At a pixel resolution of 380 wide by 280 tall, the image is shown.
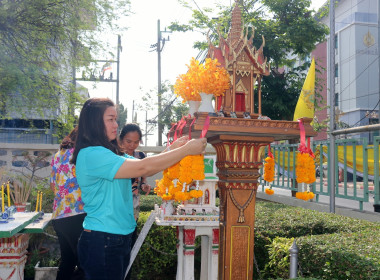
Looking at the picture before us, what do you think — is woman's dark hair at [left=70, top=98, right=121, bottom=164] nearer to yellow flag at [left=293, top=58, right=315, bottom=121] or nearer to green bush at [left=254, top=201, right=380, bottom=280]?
yellow flag at [left=293, top=58, right=315, bottom=121]

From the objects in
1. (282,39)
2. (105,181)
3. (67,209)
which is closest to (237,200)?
(105,181)

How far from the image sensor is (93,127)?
219 cm

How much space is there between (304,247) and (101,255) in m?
1.80

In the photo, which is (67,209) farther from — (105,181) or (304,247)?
(304,247)

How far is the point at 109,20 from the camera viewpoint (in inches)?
347

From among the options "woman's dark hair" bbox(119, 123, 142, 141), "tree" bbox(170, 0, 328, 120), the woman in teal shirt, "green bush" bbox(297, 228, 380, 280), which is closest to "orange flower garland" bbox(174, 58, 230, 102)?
the woman in teal shirt

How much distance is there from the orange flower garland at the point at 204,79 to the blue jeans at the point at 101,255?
1.11 meters

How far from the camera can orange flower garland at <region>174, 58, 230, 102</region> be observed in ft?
8.34

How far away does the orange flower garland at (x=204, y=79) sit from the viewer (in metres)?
2.54

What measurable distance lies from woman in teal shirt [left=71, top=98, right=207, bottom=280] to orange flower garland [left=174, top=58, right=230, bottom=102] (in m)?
0.51

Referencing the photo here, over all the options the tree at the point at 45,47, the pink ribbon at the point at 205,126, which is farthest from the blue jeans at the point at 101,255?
the tree at the point at 45,47

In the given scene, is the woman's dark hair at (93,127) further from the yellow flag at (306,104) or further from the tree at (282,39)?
the tree at (282,39)

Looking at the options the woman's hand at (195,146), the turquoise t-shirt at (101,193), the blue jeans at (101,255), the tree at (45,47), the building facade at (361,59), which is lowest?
the blue jeans at (101,255)

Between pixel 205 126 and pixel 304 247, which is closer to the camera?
pixel 205 126
